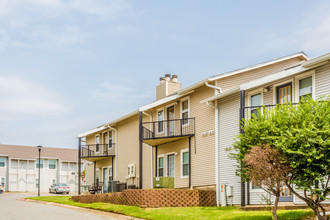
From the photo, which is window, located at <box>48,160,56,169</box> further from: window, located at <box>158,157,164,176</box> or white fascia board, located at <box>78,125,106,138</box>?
window, located at <box>158,157,164,176</box>

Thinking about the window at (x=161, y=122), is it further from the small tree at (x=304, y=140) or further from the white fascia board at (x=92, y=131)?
the small tree at (x=304, y=140)

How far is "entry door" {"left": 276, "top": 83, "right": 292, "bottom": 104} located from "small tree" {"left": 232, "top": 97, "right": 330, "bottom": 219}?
507cm

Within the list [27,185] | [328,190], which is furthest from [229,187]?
[27,185]

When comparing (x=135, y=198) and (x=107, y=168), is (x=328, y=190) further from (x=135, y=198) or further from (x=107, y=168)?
(x=107, y=168)

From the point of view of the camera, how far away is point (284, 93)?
57.7 ft

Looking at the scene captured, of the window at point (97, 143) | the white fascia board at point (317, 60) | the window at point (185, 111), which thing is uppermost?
the white fascia board at point (317, 60)

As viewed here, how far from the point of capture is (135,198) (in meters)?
20.1

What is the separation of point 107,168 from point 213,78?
51.1 ft

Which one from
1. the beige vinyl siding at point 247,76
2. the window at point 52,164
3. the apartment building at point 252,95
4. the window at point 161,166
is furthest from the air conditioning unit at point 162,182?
the window at point 52,164

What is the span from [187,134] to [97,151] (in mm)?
14067

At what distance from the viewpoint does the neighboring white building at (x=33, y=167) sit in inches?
2557

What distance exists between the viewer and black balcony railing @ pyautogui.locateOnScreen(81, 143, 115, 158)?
109ft

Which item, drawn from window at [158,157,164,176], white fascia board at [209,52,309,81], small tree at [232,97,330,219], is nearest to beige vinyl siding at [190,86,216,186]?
white fascia board at [209,52,309,81]

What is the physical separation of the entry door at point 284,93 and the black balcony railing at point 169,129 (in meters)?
6.06
